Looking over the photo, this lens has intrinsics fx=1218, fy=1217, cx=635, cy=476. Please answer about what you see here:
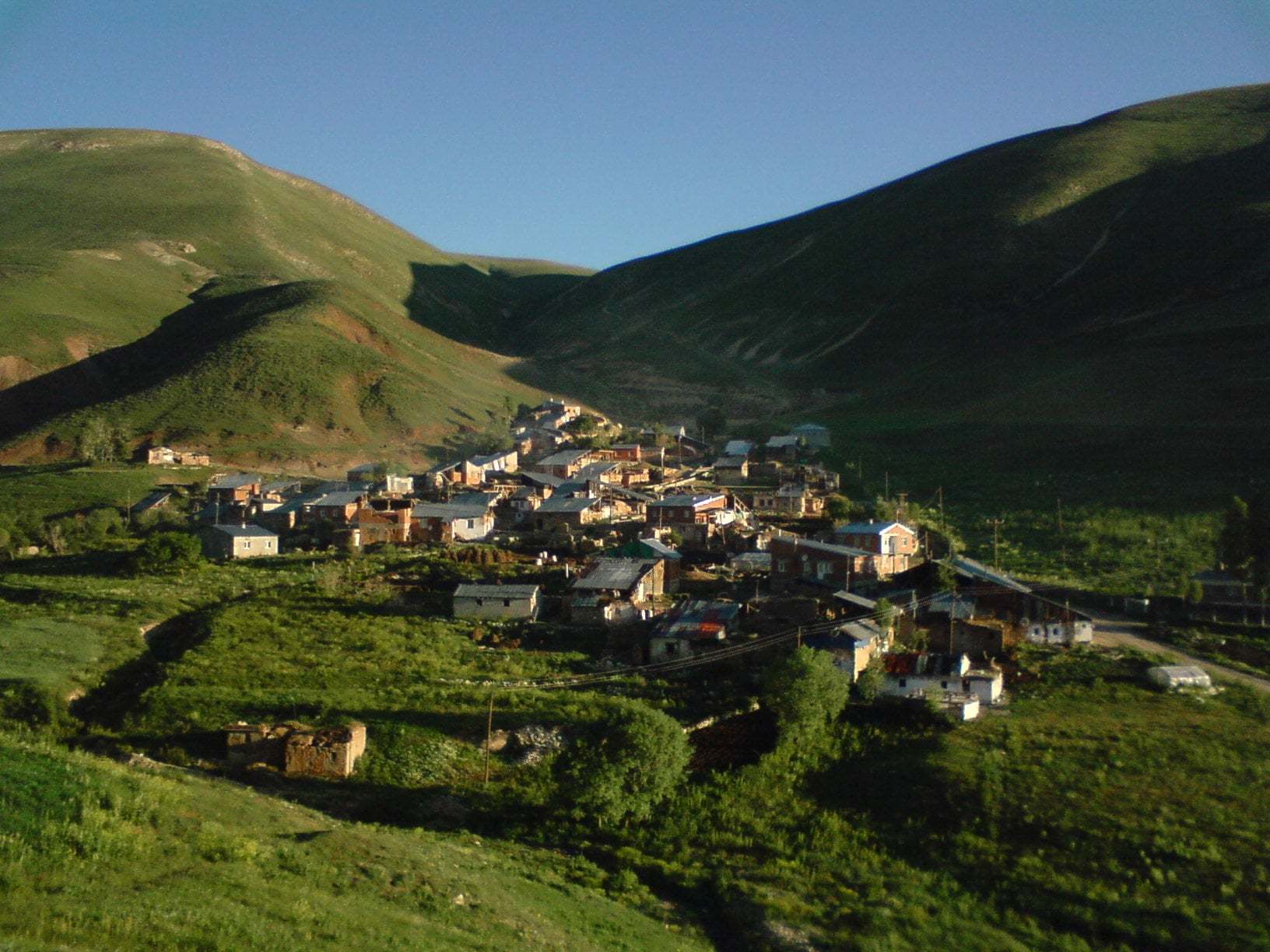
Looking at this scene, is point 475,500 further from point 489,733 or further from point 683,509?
point 489,733

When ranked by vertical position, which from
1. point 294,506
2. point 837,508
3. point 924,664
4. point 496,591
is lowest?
point 924,664

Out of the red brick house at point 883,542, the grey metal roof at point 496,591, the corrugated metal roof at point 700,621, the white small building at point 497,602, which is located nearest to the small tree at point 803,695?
the corrugated metal roof at point 700,621

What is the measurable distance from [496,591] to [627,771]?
461 inches

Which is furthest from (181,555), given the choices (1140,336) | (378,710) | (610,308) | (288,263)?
(610,308)

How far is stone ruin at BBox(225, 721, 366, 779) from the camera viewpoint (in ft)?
70.2

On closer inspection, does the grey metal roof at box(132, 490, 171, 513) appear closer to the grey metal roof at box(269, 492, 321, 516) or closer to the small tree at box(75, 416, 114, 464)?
the grey metal roof at box(269, 492, 321, 516)

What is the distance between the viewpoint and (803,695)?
22.6 m

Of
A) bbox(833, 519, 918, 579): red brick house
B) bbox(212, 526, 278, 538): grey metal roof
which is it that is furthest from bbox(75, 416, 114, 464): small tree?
bbox(833, 519, 918, 579): red brick house

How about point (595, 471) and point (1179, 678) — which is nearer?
point (1179, 678)

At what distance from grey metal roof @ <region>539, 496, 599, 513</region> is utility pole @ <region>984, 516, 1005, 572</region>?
14.5 m

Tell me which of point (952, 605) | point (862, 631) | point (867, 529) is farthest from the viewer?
point (867, 529)

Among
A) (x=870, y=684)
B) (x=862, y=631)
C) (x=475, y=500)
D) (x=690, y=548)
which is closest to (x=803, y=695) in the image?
(x=870, y=684)

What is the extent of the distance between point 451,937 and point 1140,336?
282 feet

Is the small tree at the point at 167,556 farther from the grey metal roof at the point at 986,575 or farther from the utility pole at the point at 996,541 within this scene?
the utility pole at the point at 996,541
